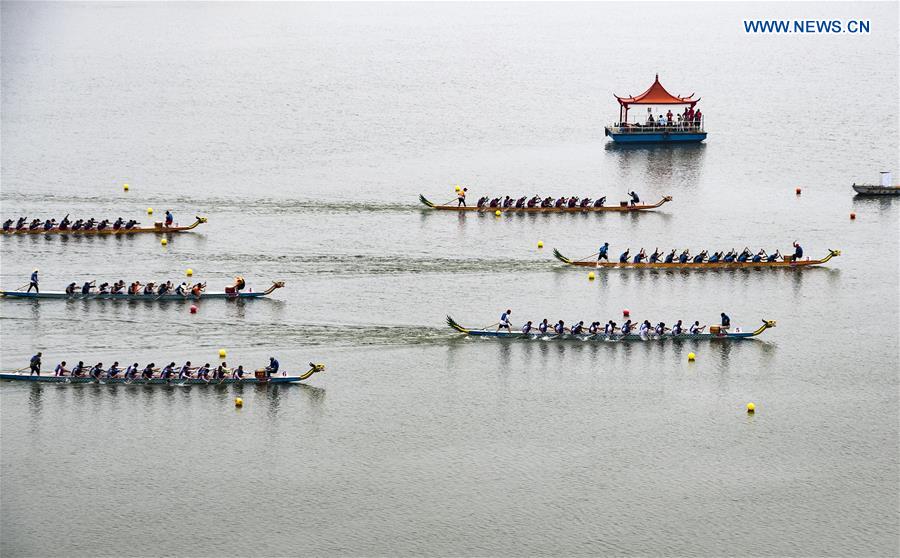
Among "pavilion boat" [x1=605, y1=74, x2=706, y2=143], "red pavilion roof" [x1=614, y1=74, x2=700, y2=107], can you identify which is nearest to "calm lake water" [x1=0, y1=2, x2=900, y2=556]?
"pavilion boat" [x1=605, y1=74, x2=706, y2=143]

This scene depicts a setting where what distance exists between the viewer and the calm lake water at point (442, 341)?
1235 inches

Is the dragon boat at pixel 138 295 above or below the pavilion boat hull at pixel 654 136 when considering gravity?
below

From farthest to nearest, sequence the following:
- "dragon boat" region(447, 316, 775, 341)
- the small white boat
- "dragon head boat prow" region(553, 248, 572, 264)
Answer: the small white boat, "dragon head boat prow" region(553, 248, 572, 264), "dragon boat" region(447, 316, 775, 341)

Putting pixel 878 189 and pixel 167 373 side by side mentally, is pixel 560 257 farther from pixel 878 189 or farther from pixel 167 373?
pixel 878 189

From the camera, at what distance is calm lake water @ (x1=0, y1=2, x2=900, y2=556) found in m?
31.4

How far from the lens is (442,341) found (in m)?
41.7

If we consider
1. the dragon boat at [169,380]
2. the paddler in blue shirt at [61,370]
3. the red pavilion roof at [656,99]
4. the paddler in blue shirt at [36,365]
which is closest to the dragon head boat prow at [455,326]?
the dragon boat at [169,380]

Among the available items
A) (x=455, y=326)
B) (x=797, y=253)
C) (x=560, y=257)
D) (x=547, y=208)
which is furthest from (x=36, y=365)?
(x=797, y=253)

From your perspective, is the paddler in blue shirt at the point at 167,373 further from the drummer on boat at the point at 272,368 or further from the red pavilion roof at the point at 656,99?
the red pavilion roof at the point at 656,99

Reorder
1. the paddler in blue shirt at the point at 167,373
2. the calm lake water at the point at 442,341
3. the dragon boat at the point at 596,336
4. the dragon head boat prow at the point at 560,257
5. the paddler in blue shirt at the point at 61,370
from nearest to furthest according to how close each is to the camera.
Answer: the calm lake water at the point at 442,341 < the paddler in blue shirt at the point at 167,373 < the paddler in blue shirt at the point at 61,370 < the dragon boat at the point at 596,336 < the dragon head boat prow at the point at 560,257

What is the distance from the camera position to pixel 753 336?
42531mm

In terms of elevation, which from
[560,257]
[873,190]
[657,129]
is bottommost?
[560,257]

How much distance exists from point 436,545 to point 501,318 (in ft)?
45.0

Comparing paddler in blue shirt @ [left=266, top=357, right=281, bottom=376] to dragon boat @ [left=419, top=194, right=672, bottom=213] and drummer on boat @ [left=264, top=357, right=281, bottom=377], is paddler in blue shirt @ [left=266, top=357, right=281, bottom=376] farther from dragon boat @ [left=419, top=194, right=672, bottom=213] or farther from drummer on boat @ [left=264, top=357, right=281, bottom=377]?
dragon boat @ [left=419, top=194, right=672, bottom=213]
